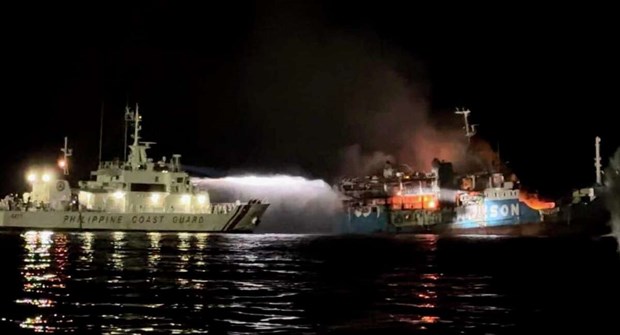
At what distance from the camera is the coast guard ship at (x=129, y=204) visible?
356 ft

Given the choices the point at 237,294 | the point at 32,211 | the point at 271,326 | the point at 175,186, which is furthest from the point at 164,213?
the point at 271,326

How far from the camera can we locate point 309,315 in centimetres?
2309

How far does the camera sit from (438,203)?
11412cm

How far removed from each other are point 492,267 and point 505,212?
2564 inches

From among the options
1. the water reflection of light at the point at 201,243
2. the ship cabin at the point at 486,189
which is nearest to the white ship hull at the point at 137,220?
the water reflection of light at the point at 201,243

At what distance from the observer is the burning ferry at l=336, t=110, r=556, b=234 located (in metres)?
107

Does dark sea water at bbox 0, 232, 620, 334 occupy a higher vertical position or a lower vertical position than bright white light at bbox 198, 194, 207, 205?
lower

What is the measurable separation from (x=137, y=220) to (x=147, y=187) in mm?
5375

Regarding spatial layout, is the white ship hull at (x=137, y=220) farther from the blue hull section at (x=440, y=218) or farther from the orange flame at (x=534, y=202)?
the orange flame at (x=534, y=202)

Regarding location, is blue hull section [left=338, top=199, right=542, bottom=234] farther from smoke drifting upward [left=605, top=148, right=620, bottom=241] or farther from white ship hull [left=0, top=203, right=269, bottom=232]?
smoke drifting upward [left=605, top=148, right=620, bottom=241]

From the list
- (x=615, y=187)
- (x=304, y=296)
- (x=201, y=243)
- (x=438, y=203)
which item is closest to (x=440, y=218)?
(x=438, y=203)

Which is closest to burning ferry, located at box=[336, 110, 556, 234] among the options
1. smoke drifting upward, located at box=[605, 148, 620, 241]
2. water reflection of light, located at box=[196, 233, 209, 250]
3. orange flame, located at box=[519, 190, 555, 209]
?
orange flame, located at box=[519, 190, 555, 209]

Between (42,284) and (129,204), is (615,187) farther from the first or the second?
(129,204)

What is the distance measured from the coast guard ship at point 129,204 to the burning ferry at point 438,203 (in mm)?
17516
